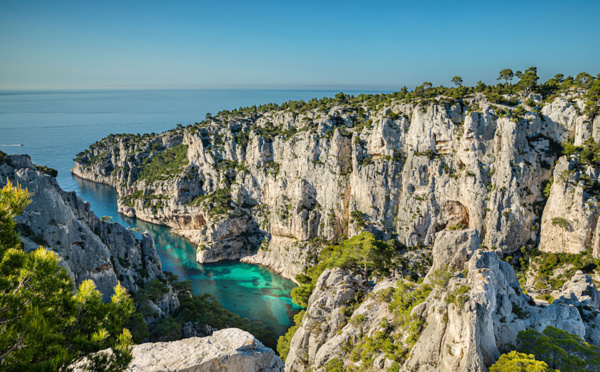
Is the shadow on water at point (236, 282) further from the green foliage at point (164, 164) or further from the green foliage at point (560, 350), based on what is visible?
the green foliage at point (560, 350)

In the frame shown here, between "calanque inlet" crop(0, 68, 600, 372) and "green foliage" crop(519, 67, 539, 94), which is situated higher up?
"green foliage" crop(519, 67, 539, 94)

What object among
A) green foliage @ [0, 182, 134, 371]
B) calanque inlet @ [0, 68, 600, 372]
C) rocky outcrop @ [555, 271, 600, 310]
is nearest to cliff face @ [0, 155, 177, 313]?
calanque inlet @ [0, 68, 600, 372]

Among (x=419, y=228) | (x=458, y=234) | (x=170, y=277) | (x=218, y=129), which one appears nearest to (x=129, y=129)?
(x=218, y=129)

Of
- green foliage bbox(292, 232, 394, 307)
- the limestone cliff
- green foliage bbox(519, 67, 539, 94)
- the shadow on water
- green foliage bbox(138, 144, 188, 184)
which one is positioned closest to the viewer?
the limestone cliff

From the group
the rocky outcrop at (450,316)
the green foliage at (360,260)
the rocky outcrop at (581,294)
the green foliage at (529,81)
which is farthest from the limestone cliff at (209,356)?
the green foliage at (529,81)

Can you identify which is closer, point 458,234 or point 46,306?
point 46,306

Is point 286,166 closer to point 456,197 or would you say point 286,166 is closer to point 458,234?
point 456,197

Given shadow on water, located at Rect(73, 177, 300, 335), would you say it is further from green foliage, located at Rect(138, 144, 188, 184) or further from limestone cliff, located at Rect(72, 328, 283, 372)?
limestone cliff, located at Rect(72, 328, 283, 372)
